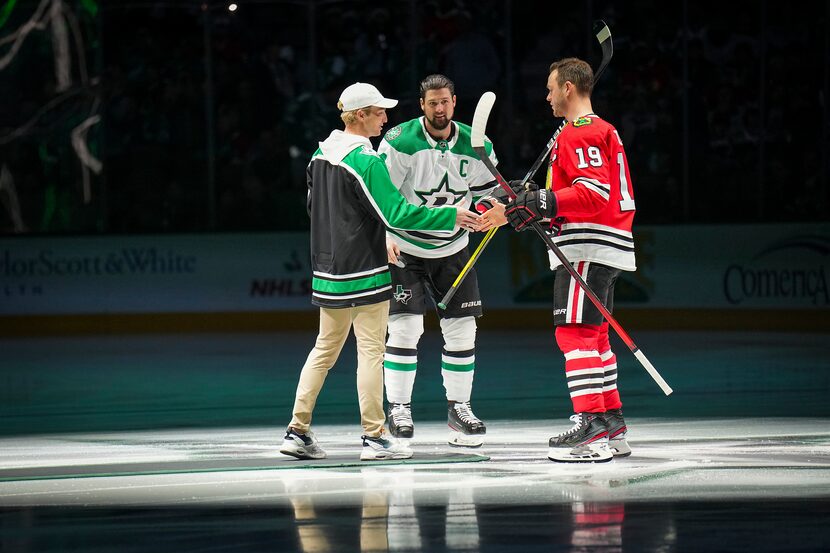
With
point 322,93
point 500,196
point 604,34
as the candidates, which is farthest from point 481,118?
point 322,93

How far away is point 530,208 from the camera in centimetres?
611

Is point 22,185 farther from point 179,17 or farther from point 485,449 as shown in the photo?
point 485,449

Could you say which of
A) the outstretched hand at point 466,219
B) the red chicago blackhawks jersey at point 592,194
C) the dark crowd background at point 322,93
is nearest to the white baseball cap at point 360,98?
the outstretched hand at point 466,219

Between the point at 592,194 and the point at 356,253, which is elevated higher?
the point at 592,194

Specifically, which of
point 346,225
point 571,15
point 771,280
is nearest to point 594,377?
point 346,225

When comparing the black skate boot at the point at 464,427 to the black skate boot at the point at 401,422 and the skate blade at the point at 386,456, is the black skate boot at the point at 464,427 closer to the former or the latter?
the black skate boot at the point at 401,422

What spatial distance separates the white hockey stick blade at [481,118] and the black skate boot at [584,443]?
1287 millimetres

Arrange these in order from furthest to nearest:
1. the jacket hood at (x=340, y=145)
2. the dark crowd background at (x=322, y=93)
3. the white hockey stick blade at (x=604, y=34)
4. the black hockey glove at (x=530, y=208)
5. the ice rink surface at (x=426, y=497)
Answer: the dark crowd background at (x=322, y=93)
the white hockey stick blade at (x=604, y=34)
the jacket hood at (x=340, y=145)
the black hockey glove at (x=530, y=208)
the ice rink surface at (x=426, y=497)

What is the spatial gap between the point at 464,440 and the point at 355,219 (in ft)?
3.93

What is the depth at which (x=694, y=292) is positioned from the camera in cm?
1361

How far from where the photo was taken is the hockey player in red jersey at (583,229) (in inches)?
241

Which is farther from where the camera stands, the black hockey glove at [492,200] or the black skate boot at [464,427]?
the black skate boot at [464,427]

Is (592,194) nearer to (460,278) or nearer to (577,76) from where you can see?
(577,76)

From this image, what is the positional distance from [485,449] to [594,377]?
688 mm
